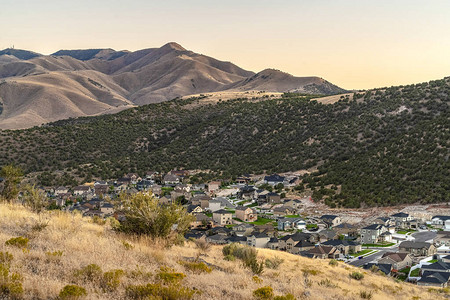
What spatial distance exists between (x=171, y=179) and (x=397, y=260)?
157ft

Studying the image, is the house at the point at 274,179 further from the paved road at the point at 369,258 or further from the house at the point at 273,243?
the paved road at the point at 369,258

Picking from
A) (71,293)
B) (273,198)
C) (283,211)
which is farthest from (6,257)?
(273,198)

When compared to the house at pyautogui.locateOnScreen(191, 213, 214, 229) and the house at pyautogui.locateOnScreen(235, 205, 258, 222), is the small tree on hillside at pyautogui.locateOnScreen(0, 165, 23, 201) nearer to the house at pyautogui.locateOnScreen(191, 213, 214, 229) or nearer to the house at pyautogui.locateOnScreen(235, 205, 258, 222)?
the house at pyautogui.locateOnScreen(191, 213, 214, 229)

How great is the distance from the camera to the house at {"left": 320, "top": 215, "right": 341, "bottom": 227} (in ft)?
155

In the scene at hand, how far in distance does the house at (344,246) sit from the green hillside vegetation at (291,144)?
12.3 meters

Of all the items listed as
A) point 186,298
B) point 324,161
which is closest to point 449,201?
point 324,161

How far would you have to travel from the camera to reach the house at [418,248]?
37.6 meters

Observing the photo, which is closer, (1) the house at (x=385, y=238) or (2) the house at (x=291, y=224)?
(1) the house at (x=385, y=238)

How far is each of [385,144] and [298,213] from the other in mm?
21006

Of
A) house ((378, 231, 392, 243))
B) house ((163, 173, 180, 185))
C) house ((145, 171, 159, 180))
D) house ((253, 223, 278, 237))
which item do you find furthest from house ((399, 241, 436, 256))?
house ((145, 171, 159, 180))

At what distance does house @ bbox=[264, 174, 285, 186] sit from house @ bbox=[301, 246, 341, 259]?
27.8 metres

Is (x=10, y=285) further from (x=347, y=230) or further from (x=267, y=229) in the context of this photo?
(x=347, y=230)

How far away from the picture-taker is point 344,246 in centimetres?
3953

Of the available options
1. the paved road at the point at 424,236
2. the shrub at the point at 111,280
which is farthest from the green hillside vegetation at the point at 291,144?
the shrub at the point at 111,280
